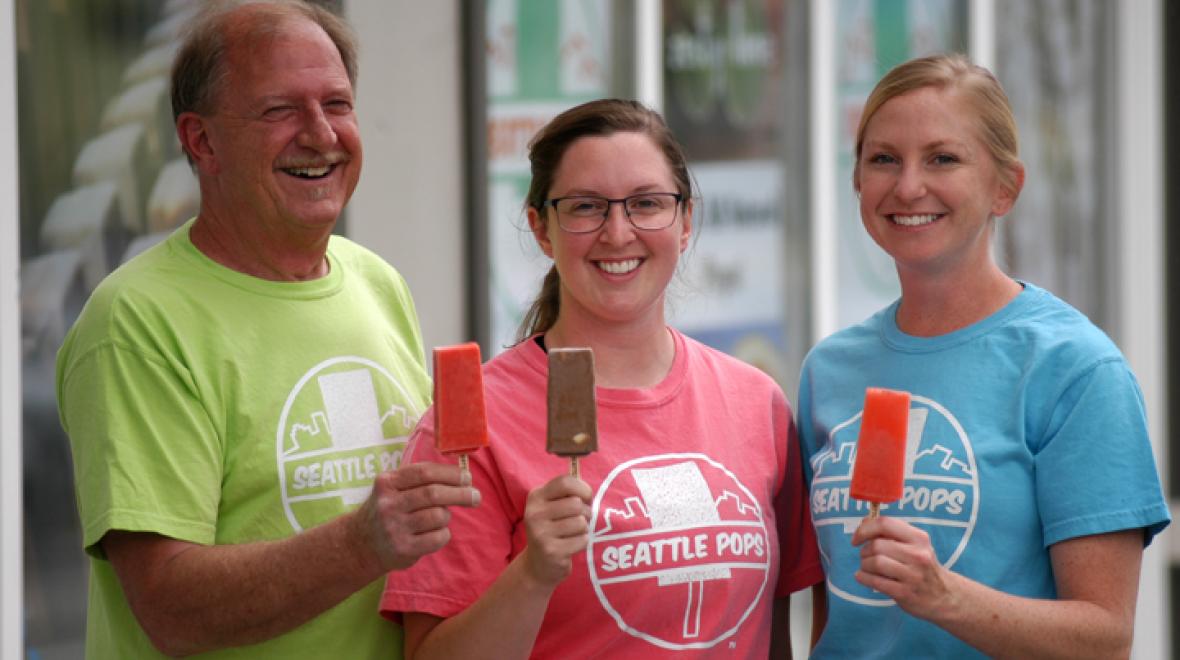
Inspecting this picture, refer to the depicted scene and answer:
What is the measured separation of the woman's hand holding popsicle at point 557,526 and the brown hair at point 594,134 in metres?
0.61

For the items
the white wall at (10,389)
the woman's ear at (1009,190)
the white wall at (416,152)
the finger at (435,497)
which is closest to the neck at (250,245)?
the finger at (435,497)

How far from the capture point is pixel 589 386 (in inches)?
87.4

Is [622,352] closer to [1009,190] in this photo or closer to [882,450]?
[882,450]

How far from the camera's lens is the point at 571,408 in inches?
87.0

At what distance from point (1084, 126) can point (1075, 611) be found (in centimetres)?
595

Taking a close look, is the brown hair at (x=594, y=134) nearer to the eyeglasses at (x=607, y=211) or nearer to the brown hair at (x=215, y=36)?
the eyeglasses at (x=607, y=211)

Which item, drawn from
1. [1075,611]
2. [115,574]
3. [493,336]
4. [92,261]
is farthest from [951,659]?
[493,336]

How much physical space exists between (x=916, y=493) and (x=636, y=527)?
0.47m

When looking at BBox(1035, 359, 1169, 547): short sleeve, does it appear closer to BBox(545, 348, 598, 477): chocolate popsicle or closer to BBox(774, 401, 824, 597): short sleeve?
BBox(774, 401, 824, 597): short sleeve

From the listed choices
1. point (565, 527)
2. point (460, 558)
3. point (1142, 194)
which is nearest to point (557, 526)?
point (565, 527)

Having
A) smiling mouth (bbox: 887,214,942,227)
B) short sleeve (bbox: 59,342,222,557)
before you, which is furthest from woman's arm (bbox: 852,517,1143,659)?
short sleeve (bbox: 59,342,222,557)

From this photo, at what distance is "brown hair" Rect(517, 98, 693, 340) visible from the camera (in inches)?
99.8

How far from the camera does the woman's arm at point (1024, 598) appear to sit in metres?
2.21

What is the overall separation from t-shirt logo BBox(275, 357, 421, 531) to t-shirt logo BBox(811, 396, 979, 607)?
2.42 feet
